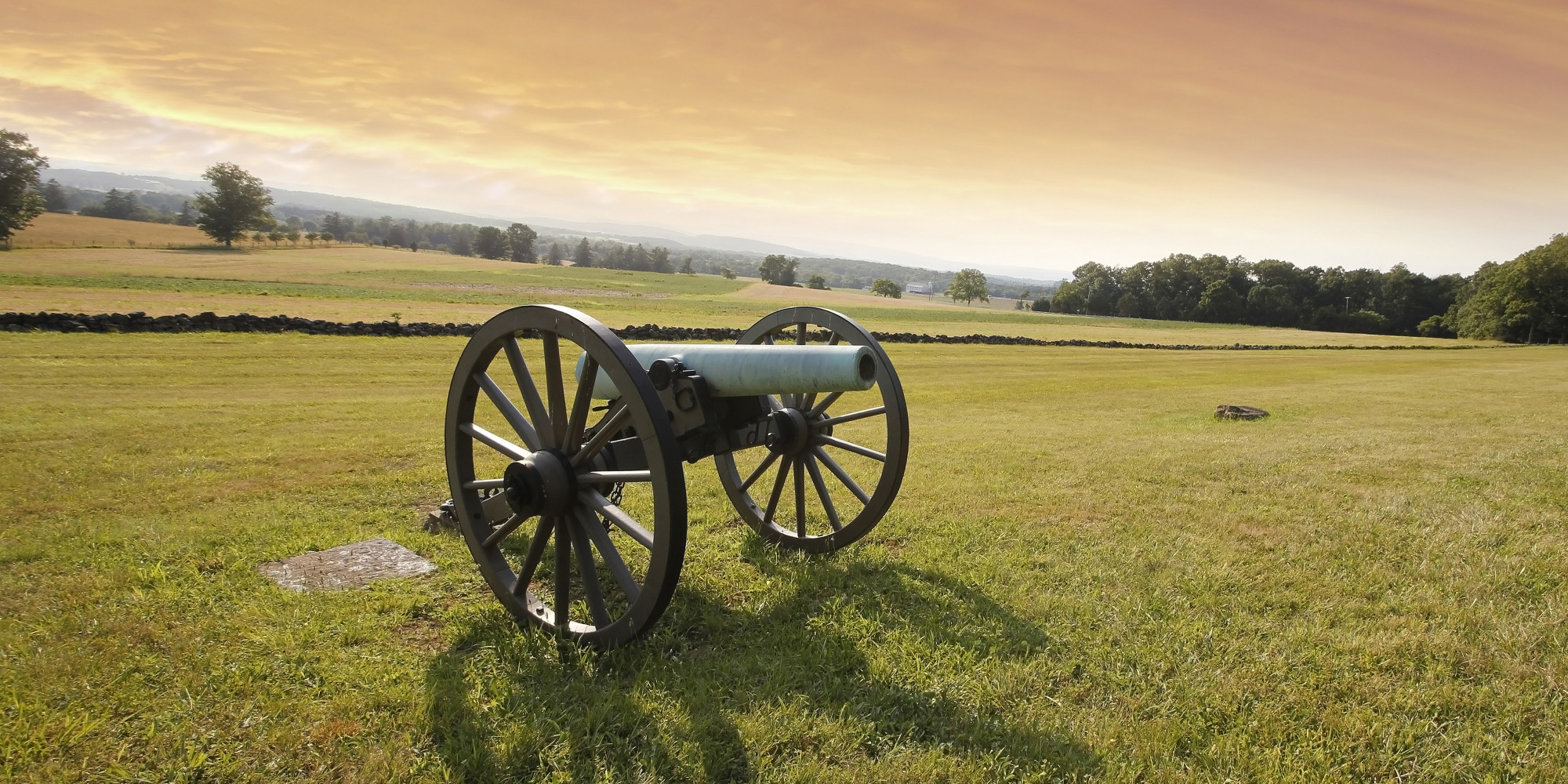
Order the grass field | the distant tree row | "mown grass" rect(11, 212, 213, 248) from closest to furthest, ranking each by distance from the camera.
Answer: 1. the grass field
2. "mown grass" rect(11, 212, 213, 248)
3. the distant tree row

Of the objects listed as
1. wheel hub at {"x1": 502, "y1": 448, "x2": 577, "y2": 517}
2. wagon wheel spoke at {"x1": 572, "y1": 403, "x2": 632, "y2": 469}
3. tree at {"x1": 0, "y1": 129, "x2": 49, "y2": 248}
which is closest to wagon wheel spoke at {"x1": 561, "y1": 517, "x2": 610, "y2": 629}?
wheel hub at {"x1": 502, "y1": 448, "x2": 577, "y2": 517}

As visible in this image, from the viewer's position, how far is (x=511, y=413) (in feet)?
14.7

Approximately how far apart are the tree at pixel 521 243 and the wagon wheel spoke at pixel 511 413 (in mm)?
120222

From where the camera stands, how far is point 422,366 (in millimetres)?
17938

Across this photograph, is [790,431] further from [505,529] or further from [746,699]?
[746,699]

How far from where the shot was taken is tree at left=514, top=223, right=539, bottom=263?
118m

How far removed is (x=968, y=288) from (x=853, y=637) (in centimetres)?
12239

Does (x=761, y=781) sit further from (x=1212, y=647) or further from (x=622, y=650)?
(x=1212, y=647)

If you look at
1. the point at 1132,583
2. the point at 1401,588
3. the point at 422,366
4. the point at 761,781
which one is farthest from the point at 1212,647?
the point at 422,366

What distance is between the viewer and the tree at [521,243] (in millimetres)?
118312

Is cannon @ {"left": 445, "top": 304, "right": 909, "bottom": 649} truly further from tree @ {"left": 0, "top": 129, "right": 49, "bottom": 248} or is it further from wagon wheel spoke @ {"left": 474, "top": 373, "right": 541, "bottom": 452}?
tree @ {"left": 0, "top": 129, "right": 49, "bottom": 248}

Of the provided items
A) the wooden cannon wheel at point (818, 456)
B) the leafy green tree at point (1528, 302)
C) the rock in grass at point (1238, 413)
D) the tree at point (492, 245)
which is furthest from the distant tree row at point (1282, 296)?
the wooden cannon wheel at point (818, 456)

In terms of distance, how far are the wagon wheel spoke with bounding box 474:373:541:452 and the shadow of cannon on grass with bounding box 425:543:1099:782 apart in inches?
39.4

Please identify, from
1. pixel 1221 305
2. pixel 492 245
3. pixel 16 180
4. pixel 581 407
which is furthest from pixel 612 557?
pixel 492 245
